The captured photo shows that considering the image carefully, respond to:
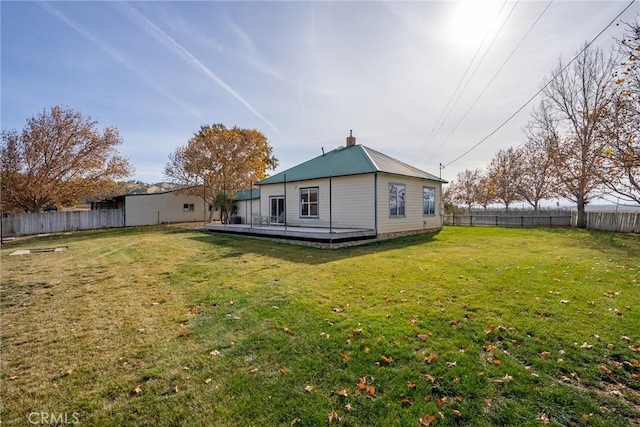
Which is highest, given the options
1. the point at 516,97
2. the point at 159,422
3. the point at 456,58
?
the point at 456,58

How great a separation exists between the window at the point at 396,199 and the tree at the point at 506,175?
22388 millimetres

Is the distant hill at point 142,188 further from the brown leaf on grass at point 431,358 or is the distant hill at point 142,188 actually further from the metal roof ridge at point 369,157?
the brown leaf on grass at point 431,358

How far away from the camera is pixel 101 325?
4.33 meters

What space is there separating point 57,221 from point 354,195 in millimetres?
22728

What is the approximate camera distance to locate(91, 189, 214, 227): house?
88.2 ft

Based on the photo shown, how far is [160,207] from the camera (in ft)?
93.5

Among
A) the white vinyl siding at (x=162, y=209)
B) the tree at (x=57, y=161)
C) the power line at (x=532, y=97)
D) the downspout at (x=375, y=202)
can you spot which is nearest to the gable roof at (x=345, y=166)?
the downspout at (x=375, y=202)

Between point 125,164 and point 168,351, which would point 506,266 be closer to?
point 168,351

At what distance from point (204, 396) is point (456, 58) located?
15883 millimetres

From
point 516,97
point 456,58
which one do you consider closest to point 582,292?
point 456,58

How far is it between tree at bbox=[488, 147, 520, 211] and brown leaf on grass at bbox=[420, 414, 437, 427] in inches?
1378

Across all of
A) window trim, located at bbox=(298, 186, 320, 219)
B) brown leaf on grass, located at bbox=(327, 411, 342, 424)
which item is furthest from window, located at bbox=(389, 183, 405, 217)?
brown leaf on grass, located at bbox=(327, 411, 342, 424)

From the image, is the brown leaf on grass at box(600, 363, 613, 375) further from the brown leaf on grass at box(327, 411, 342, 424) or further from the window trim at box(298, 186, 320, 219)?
the window trim at box(298, 186, 320, 219)

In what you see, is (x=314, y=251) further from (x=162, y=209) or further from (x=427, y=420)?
(x=162, y=209)
